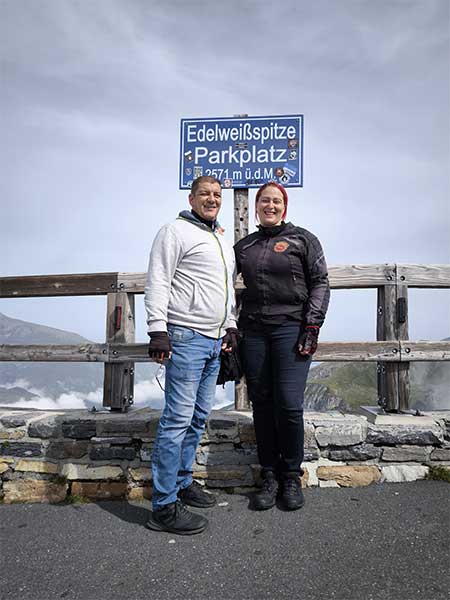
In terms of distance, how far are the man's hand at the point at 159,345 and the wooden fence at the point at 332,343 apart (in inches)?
43.5

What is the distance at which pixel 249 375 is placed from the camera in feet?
9.90

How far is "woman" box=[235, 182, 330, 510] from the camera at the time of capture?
2.87 metres

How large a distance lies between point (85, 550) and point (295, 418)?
1617 mm

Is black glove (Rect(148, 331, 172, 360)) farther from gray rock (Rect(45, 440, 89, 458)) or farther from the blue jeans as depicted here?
gray rock (Rect(45, 440, 89, 458))

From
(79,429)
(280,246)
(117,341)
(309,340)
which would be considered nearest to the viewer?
(309,340)

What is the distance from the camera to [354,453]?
3354 millimetres

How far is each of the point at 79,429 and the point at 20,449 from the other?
23.2 inches

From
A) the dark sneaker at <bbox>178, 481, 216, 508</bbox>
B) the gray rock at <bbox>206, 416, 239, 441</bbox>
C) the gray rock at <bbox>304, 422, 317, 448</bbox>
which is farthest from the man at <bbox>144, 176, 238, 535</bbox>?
the gray rock at <bbox>304, 422, 317, 448</bbox>

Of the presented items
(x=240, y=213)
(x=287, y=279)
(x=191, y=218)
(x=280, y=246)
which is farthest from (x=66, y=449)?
(x=240, y=213)

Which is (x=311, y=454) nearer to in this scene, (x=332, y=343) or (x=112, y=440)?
(x=332, y=343)

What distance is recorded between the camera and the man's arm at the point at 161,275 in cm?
260

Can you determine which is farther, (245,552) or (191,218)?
(191,218)

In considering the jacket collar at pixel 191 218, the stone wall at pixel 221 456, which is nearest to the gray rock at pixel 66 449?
the stone wall at pixel 221 456

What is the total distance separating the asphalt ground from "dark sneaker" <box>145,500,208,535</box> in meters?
0.05
